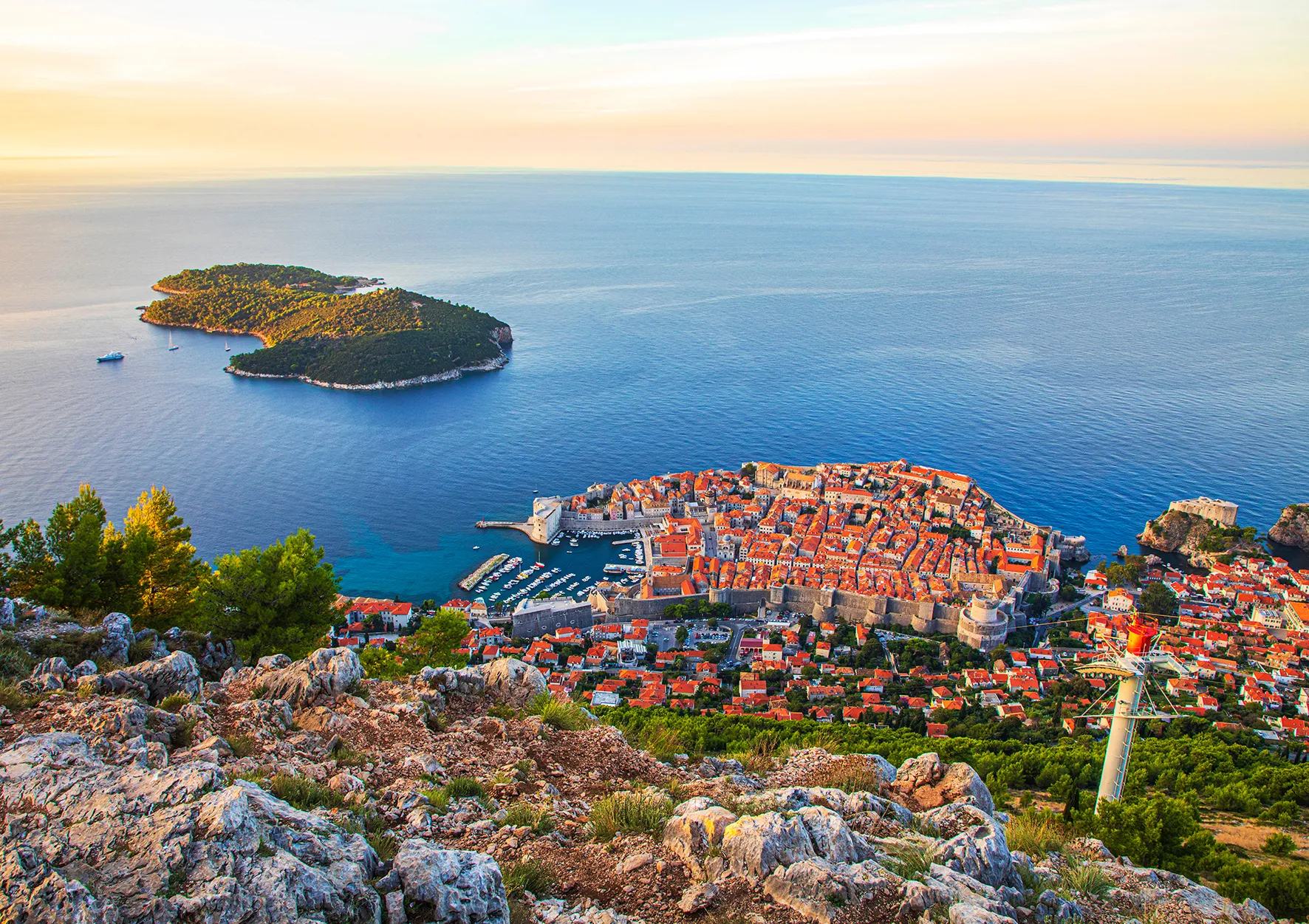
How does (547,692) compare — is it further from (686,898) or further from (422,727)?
(686,898)

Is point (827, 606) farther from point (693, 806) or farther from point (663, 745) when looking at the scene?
point (693, 806)

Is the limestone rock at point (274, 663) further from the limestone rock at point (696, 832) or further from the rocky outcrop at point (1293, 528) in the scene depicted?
the rocky outcrop at point (1293, 528)

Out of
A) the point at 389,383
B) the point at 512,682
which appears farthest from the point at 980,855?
the point at 389,383

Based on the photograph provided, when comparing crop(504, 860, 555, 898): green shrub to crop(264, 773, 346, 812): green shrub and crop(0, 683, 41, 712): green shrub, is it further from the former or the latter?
crop(0, 683, 41, 712): green shrub

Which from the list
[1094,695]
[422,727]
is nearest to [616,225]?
[1094,695]

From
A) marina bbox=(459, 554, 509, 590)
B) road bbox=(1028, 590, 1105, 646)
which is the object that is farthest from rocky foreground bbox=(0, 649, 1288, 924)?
marina bbox=(459, 554, 509, 590)
